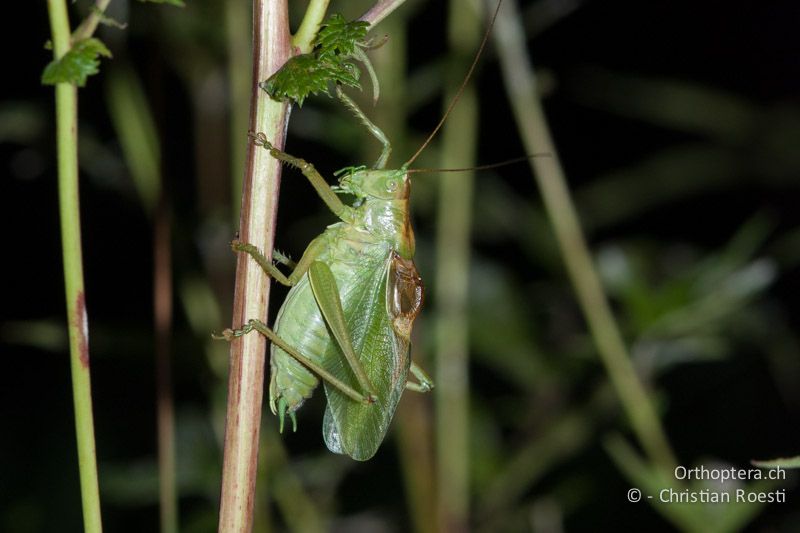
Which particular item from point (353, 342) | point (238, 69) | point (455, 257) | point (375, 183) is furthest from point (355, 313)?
point (238, 69)

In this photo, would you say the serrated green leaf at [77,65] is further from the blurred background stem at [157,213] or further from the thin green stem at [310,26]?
the blurred background stem at [157,213]

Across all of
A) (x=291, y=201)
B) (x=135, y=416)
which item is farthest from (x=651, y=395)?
(x=135, y=416)

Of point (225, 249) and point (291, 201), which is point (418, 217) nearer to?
point (291, 201)

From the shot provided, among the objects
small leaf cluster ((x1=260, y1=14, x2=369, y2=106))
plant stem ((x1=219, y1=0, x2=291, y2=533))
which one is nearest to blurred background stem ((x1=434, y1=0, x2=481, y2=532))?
small leaf cluster ((x1=260, y1=14, x2=369, y2=106))

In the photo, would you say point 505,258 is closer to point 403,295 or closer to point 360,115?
point 403,295

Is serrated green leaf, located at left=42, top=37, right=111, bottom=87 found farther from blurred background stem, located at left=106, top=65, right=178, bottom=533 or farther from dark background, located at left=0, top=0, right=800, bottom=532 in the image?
dark background, located at left=0, top=0, right=800, bottom=532

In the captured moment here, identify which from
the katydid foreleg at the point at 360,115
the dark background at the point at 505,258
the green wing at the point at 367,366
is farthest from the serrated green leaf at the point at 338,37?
the dark background at the point at 505,258
